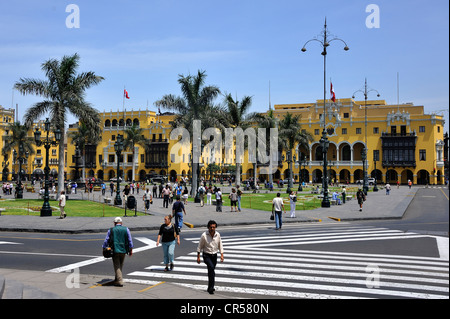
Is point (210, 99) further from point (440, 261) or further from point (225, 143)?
point (440, 261)

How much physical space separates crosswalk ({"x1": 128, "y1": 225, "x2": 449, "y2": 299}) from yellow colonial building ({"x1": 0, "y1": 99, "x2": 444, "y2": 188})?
60.4m

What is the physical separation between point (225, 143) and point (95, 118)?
51.8ft

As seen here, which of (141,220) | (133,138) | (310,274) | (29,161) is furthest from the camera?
(29,161)

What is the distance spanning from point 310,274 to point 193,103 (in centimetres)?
2962

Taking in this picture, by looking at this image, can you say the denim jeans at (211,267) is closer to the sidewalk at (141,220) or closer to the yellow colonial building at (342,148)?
the sidewalk at (141,220)

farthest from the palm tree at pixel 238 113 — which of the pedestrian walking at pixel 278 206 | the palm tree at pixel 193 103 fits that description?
the pedestrian walking at pixel 278 206

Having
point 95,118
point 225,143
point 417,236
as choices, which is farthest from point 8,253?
point 225,143

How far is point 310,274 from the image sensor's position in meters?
9.95

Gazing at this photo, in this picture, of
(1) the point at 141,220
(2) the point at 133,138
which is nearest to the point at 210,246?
(1) the point at 141,220

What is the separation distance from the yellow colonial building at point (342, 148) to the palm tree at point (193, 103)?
3441cm

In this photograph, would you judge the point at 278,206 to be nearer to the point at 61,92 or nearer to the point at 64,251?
the point at 64,251

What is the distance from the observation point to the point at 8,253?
1245 cm

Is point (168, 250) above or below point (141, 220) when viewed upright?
above

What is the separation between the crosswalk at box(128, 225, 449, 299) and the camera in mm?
8516
